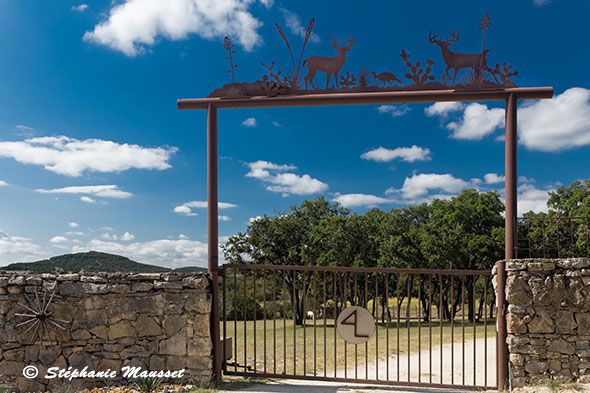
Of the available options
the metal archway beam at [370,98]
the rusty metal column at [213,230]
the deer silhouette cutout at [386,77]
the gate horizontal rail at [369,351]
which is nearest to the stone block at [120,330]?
the rusty metal column at [213,230]

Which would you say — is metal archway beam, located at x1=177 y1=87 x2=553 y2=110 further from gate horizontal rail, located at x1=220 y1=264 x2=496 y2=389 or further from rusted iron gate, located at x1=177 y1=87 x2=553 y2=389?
gate horizontal rail, located at x1=220 y1=264 x2=496 y2=389

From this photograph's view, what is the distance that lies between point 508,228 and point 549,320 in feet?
4.53

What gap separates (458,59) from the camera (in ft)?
23.6

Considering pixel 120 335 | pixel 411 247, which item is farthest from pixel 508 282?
pixel 411 247

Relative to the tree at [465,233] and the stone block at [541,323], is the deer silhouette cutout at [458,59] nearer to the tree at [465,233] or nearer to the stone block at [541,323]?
the stone block at [541,323]

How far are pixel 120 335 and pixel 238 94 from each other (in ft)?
14.0

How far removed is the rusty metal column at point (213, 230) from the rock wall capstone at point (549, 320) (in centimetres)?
435

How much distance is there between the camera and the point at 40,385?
7199mm

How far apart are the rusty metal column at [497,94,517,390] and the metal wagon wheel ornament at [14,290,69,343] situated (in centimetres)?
661

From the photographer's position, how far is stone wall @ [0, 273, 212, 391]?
7.18 metres

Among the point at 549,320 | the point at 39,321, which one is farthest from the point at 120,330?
the point at 549,320

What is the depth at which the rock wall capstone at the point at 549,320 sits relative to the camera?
256 inches

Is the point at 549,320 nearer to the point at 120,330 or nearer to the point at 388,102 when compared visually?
the point at 388,102

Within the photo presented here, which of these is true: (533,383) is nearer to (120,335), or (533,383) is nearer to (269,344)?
(120,335)
